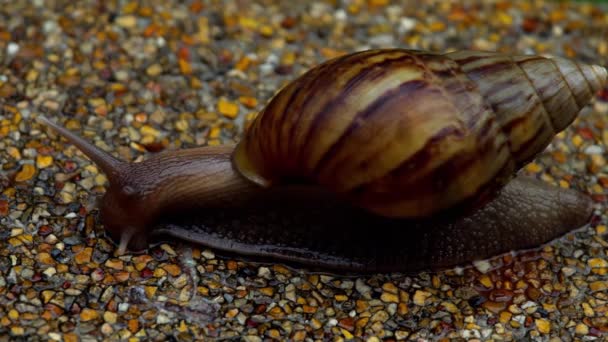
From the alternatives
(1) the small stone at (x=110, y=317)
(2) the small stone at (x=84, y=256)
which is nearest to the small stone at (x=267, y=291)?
(1) the small stone at (x=110, y=317)

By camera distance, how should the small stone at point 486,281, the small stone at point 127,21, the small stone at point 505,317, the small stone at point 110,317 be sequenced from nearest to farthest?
the small stone at point 110,317 → the small stone at point 505,317 → the small stone at point 486,281 → the small stone at point 127,21

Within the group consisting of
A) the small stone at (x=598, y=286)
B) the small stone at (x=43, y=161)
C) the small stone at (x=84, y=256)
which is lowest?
the small stone at (x=598, y=286)

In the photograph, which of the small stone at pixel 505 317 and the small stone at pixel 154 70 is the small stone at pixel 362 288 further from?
the small stone at pixel 154 70

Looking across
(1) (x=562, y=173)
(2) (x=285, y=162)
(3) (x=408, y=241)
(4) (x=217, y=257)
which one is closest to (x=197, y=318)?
(4) (x=217, y=257)

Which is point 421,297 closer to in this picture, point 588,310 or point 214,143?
point 588,310

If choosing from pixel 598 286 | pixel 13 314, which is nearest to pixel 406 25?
pixel 598 286

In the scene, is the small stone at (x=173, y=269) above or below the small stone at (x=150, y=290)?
above

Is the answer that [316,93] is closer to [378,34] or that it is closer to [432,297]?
[432,297]

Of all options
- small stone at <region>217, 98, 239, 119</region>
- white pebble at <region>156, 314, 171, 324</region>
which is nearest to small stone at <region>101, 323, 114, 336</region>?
white pebble at <region>156, 314, 171, 324</region>
